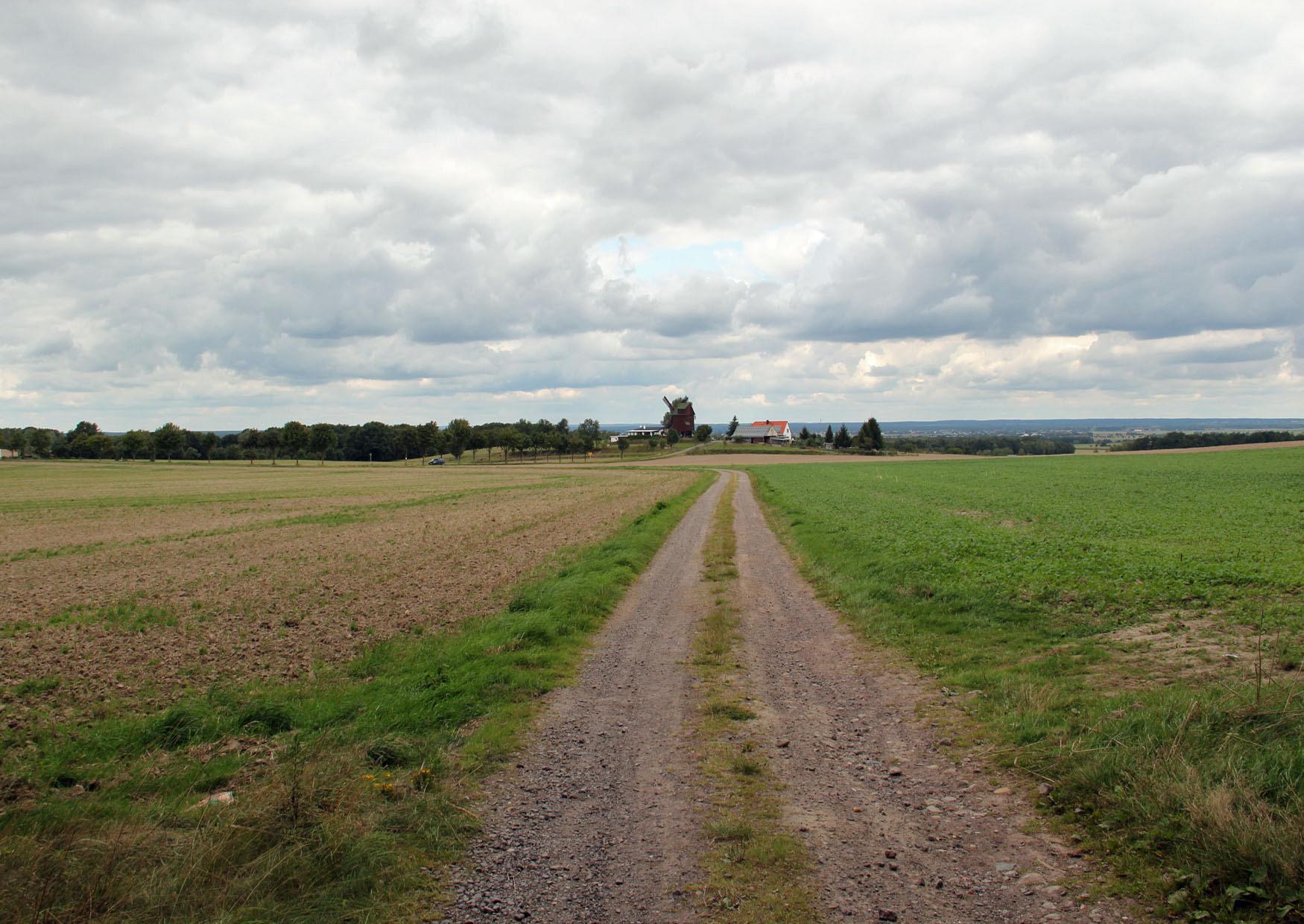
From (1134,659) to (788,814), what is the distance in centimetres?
650

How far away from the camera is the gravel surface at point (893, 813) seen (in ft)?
16.8

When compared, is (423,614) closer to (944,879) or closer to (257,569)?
(257,569)

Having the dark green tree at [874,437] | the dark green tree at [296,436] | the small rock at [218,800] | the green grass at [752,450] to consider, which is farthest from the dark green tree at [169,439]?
the small rock at [218,800]

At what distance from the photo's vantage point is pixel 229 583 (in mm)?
18750

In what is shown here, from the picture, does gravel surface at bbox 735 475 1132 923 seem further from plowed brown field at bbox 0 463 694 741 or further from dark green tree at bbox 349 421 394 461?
dark green tree at bbox 349 421 394 461

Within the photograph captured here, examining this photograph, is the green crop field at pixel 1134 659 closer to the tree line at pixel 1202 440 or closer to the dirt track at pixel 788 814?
the dirt track at pixel 788 814

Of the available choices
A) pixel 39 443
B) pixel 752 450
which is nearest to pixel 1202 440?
pixel 752 450

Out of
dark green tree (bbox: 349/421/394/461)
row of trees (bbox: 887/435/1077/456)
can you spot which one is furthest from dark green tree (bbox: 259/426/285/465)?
row of trees (bbox: 887/435/1077/456)

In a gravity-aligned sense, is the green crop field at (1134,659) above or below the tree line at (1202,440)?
below

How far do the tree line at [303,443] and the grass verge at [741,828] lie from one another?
514 ft

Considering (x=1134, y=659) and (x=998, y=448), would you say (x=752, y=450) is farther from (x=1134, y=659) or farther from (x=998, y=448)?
(x=1134, y=659)

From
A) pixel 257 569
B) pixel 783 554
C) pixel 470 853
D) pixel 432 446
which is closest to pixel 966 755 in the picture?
pixel 470 853

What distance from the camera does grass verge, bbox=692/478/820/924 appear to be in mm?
5098

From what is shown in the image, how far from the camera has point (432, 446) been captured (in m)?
185
